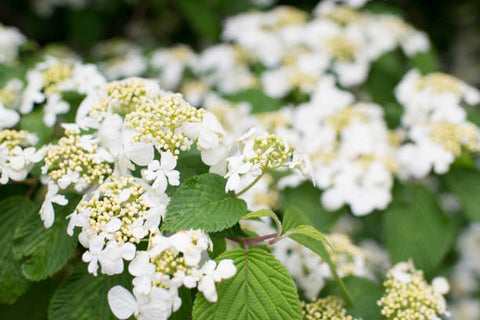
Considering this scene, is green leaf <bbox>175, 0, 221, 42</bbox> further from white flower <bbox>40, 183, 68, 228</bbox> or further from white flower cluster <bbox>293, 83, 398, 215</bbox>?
white flower <bbox>40, 183, 68, 228</bbox>

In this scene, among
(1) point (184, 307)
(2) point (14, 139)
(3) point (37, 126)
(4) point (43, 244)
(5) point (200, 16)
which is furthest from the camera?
(5) point (200, 16)

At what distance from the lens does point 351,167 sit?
→ 62.6 inches

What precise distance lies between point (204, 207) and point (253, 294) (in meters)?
0.20

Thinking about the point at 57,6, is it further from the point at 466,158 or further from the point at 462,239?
the point at 462,239

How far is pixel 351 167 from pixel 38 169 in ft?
3.44

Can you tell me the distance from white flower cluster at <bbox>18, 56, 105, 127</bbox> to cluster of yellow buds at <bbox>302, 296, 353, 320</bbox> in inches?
35.7

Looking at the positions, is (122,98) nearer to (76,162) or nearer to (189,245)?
(76,162)

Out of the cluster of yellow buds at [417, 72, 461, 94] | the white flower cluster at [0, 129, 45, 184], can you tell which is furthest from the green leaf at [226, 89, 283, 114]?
the white flower cluster at [0, 129, 45, 184]

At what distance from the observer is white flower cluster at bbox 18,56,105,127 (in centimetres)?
134

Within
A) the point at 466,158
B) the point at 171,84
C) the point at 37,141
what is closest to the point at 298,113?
the point at 466,158

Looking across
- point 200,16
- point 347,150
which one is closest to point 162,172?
point 347,150

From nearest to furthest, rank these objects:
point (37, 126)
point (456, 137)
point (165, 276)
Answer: point (165, 276)
point (37, 126)
point (456, 137)

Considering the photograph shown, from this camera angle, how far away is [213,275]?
2.67 ft

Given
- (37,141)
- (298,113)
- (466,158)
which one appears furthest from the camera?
(298,113)
